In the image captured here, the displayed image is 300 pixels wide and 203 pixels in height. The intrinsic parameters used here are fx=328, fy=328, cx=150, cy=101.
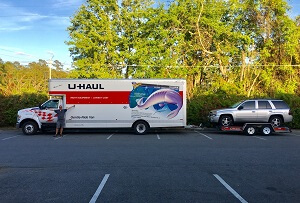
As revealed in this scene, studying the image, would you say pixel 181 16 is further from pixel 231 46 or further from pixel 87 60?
pixel 87 60

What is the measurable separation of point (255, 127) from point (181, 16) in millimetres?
20005

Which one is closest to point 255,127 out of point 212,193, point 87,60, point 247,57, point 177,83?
point 177,83

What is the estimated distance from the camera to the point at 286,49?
1374 inches

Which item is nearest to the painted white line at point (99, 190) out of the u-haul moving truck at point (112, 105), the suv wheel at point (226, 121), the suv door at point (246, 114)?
the u-haul moving truck at point (112, 105)

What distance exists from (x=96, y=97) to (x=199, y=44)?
19731mm

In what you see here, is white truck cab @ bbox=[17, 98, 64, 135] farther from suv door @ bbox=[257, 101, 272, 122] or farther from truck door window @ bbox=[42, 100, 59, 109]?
suv door @ bbox=[257, 101, 272, 122]

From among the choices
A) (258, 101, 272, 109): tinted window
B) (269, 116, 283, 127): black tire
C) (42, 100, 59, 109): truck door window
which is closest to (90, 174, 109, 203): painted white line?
(42, 100, 59, 109): truck door window

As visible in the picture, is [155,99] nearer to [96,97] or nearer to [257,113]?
[96,97]

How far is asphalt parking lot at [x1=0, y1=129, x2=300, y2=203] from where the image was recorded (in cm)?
659

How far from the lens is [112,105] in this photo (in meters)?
19.7

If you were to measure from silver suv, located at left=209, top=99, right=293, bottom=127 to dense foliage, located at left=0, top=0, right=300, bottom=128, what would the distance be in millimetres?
13409

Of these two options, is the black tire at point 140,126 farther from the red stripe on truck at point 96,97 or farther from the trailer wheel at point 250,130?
the trailer wheel at point 250,130

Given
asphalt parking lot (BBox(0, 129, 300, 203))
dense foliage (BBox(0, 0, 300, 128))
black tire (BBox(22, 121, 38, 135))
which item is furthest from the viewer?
dense foliage (BBox(0, 0, 300, 128))

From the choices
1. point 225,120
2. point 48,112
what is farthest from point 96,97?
point 225,120
